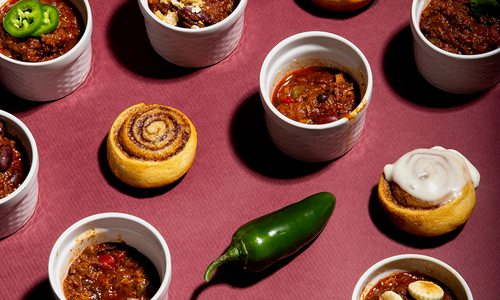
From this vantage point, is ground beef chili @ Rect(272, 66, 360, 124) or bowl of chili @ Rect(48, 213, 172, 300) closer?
bowl of chili @ Rect(48, 213, 172, 300)

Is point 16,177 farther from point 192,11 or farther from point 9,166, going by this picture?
point 192,11

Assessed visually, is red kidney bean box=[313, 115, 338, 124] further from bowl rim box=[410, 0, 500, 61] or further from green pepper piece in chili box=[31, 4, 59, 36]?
green pepper piece in chili box=[31, 4, 59, 36]

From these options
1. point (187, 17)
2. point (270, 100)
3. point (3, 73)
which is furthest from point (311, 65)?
point (3, 73)

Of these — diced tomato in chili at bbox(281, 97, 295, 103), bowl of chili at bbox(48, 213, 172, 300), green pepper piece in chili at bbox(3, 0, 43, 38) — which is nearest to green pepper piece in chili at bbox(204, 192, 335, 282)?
bowl of chili at bbox(48, 213, 172, 300)

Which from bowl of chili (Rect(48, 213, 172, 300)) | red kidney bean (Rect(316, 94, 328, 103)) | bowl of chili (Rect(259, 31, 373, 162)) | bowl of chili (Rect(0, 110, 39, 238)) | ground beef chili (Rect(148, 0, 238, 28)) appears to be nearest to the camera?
bowl of chili (Rect(48, 213, 172, 300))

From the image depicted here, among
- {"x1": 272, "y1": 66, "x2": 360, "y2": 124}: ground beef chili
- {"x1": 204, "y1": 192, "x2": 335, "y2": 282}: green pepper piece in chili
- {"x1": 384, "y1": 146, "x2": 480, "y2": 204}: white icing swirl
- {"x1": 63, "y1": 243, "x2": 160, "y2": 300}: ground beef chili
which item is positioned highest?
{"x1": 272, "y1": 66, "x2": 360, "y2": 124}: ground beef chili

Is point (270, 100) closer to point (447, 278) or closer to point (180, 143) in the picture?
point (180, 143)

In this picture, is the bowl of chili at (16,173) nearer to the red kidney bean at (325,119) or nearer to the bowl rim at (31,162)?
the bowl rim at (31,162)
